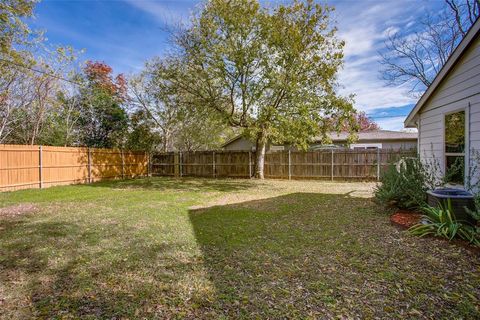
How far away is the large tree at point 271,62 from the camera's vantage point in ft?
36.7

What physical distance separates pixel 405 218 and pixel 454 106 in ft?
8.67

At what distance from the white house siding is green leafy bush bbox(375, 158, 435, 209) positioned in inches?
23.3

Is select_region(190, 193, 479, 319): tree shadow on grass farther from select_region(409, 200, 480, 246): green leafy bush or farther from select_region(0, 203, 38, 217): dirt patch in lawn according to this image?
select_region(0, 203, 38, 217): dirt patch in lawn

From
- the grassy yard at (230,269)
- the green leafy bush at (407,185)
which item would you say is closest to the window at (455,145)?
the green leafy bush at (407,185)

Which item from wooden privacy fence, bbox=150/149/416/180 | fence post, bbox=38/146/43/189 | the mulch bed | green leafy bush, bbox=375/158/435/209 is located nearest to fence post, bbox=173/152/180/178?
wooden privacy fence, bbox=150/149/416/180

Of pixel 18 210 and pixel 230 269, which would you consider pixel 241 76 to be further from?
pixel 230 269

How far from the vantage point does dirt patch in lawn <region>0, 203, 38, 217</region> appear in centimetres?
643

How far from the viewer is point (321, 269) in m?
3.27

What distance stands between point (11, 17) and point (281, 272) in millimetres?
7971

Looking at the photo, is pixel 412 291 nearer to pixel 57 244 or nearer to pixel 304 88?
pixel 57 244

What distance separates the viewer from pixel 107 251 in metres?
3.97

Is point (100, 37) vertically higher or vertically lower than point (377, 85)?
higher

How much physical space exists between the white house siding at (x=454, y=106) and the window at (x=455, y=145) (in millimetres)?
123

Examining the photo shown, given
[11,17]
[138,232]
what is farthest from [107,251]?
[11,17]
